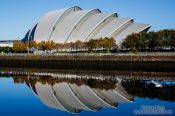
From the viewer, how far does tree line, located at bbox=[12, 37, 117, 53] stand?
4862 centimetres

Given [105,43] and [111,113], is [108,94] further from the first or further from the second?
[105,43]

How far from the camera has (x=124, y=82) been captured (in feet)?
85.2

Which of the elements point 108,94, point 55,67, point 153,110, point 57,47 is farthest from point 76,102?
point 57,47

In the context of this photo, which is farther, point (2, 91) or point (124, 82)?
point (124, 82)

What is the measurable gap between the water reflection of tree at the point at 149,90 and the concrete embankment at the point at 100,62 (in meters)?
9.61

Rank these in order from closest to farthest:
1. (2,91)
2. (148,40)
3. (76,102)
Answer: (76,102)
(2,91)
(148,40)

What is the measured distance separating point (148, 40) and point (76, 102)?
28.1 meters

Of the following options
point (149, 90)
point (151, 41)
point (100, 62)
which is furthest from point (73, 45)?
point (149, 90)

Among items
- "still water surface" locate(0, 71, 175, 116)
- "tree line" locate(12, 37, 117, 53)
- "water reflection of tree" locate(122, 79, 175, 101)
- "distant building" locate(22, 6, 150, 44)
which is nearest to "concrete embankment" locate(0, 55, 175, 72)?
"tree line" locate(12, 37, 117, 53)

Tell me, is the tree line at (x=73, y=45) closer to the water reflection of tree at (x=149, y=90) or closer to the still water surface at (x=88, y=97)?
the still water surface at (x=88, y=97)

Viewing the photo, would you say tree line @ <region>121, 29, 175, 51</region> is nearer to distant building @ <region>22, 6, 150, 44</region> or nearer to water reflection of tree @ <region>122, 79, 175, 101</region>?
distant building @ <region>22, 6, 150, 44</region>

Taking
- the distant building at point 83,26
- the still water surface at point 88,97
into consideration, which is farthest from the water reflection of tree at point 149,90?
the distant building at point 83,26

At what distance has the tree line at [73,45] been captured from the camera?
48.6 metres

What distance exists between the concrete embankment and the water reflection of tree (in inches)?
378
